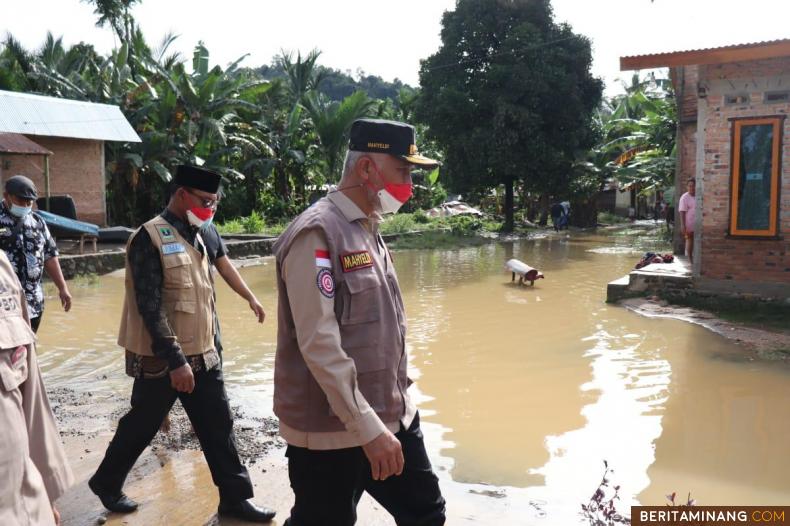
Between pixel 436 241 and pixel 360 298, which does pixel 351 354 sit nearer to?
pixel 360 298

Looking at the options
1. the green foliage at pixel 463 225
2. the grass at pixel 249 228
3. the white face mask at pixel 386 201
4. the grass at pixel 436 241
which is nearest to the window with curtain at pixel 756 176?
the white face mask at pixel 386 201

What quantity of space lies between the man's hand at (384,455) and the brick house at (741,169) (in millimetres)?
8551

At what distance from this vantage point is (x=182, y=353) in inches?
141

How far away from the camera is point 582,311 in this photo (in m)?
10.8

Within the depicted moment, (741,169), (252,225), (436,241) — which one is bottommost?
(436,241)

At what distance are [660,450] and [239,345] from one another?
5104mm

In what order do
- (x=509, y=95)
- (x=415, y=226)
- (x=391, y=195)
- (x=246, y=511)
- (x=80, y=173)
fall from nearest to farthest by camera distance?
(x=391, y=195) → (x=246, y=511) → (x=80, y=173) → (x=509, y=95) → (x=415, y=226)

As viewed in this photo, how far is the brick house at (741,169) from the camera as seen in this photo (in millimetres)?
9422

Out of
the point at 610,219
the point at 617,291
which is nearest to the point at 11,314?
the point at 617,291

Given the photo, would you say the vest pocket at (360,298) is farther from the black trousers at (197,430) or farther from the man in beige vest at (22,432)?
the black trousers at (197,430)

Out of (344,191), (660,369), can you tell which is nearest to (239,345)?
(660,369)

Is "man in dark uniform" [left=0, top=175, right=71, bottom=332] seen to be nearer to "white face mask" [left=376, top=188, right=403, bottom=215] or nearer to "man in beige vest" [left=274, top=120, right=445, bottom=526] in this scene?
"man in beige vest" [left=274, top=120, right=445, bottom=526]

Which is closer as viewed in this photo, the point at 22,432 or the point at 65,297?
the point at 22,432

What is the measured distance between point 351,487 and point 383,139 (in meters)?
1.28
